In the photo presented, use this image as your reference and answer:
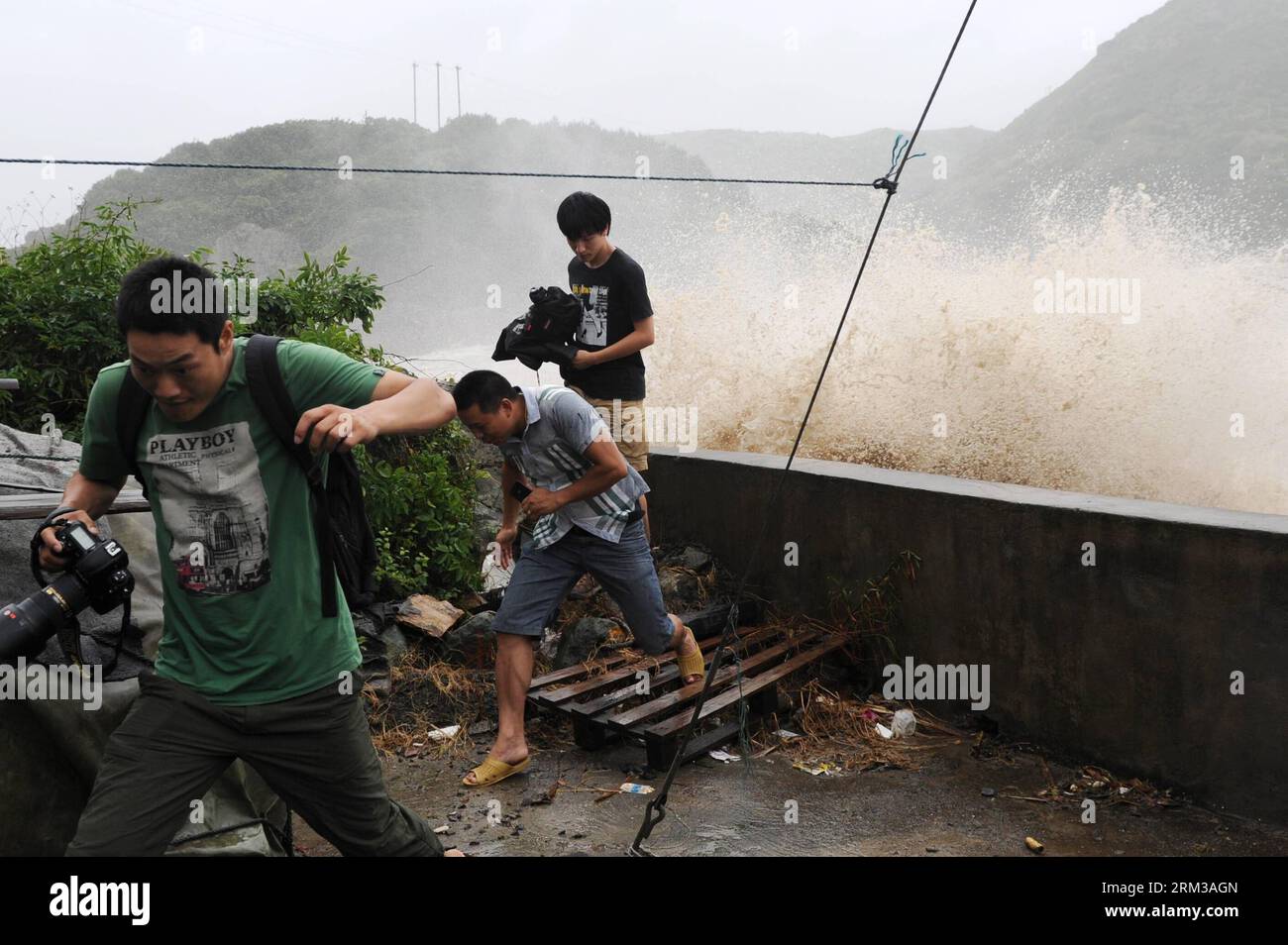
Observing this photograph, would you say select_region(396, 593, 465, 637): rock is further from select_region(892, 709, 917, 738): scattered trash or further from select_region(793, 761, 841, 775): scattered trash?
select_region(892, 709, 917, 738): scattered trash

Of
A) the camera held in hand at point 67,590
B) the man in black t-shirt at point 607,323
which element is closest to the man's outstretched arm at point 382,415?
the camera held in hand at point 67,590

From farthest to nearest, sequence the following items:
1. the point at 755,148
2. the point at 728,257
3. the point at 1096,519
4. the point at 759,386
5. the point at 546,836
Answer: the point at 755,148, the point at 728,257, the point at 759,386, the point at 1096,519, the point at 546,836

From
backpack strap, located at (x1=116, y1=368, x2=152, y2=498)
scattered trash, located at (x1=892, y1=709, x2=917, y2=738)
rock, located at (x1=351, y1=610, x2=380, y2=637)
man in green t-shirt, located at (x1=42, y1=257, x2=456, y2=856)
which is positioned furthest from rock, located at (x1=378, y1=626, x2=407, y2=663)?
backpack strap, located at (x1=116, y1=368, x2=152, y2=498)

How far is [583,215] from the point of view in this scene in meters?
4.82

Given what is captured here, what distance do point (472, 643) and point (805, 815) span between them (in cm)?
215

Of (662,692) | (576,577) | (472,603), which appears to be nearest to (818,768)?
(662,692)

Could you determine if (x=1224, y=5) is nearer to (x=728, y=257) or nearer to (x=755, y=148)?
(x=755, y=148)

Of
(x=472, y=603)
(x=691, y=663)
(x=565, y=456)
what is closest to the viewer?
(x=565, y=456)

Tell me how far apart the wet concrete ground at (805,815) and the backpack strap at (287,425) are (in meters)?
1.61

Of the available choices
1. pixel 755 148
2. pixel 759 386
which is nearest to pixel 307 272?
pixel 759 386

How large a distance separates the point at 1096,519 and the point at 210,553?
3.23 m

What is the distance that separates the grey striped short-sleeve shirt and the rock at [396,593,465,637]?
53.1 inches

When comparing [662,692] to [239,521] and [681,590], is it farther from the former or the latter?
[239,521]
